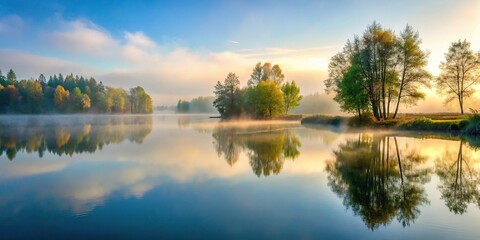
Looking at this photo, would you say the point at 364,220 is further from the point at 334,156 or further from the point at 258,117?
the point at 258,117

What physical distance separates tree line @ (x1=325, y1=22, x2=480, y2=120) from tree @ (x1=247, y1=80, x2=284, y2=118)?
93.6 ft

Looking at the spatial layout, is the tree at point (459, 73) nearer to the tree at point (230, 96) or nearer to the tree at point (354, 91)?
the tree at point (354, 91)

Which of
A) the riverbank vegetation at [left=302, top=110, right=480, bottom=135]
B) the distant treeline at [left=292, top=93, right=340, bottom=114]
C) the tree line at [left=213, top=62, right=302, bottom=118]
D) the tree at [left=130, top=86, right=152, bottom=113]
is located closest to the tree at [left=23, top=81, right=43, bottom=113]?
the tree at [left=130, top=86, right=152, bottom=113]

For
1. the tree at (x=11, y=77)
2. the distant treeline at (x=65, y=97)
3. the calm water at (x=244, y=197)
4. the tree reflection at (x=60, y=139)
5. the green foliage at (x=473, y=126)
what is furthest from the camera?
the tree at (x=11, y=77)

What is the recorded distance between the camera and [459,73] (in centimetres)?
4334

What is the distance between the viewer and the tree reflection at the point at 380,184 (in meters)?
7.68

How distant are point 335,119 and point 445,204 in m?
42.9

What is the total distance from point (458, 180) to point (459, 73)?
135ft

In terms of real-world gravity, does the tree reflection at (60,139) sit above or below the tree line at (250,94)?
below

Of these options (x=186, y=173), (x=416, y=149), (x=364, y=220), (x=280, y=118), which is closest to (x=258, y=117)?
(x=280, y=118)

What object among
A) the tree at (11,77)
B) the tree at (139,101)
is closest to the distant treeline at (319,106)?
the tree at (139,101)

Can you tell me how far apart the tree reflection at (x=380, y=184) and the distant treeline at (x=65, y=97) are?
12932 cm

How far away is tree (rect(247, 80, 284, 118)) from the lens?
70062 mm

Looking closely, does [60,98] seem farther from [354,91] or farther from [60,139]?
[354,91]
